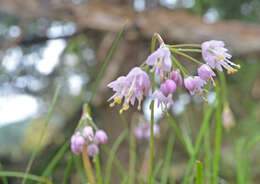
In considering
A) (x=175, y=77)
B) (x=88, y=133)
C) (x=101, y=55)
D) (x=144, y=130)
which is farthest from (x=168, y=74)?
(x=101, y=55)

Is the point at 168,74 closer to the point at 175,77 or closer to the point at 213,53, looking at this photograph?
the point at 175,77

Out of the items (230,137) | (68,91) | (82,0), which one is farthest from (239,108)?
(82,0)

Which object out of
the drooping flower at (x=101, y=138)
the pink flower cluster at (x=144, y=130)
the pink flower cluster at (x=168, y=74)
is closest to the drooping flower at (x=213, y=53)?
the pink flower cluster at (x=168, y=74)

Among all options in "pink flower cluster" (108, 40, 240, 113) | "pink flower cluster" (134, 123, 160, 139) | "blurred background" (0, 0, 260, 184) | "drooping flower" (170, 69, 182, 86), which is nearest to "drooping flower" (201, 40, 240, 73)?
"pink flower cluster" (108, 40, 240, 113)

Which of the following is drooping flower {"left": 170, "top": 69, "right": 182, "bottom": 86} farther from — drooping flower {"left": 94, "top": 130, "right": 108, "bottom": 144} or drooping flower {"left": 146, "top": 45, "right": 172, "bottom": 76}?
drooping flower {"left": 94, "top": 130, "right": 108, "bottom": 144}

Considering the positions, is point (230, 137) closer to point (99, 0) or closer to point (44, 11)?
point (99, 0)
